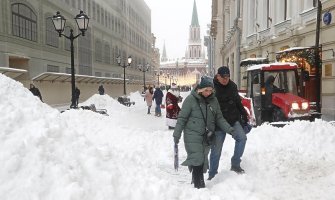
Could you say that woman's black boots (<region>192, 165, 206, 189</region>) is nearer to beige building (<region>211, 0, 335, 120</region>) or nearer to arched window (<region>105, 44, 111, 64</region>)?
beige building (<region>211, 0, 335, 120</region>)

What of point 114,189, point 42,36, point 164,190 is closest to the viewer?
point 114,189

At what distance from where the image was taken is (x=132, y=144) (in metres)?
9.66

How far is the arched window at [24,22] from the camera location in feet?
84.7

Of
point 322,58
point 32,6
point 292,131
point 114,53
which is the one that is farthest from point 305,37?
point 114,53

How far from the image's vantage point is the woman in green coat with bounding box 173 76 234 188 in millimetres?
5656

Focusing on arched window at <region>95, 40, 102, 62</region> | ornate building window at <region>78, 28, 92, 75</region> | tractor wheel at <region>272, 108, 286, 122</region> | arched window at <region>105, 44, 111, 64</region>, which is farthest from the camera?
arched window at <region>105, 44, 111, 64</region>

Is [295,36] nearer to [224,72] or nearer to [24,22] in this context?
[224,72]

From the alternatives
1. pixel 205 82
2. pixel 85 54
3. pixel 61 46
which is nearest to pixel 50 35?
pixel 61 46

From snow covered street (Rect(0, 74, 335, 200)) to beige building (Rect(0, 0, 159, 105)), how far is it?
16.8 metres

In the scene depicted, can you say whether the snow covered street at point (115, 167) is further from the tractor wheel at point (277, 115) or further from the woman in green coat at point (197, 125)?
the tractor wheel at point (277, 115)

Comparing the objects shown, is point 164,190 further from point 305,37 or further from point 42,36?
point 42,36

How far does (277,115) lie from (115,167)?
7.66 m

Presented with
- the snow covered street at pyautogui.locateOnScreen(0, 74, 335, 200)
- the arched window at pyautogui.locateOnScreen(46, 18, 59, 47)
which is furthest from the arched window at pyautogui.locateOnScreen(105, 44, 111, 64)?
the snow covered street at pyautogui.locateOnScreen(0, 74, 335, 200)

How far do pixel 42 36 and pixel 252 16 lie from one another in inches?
645
